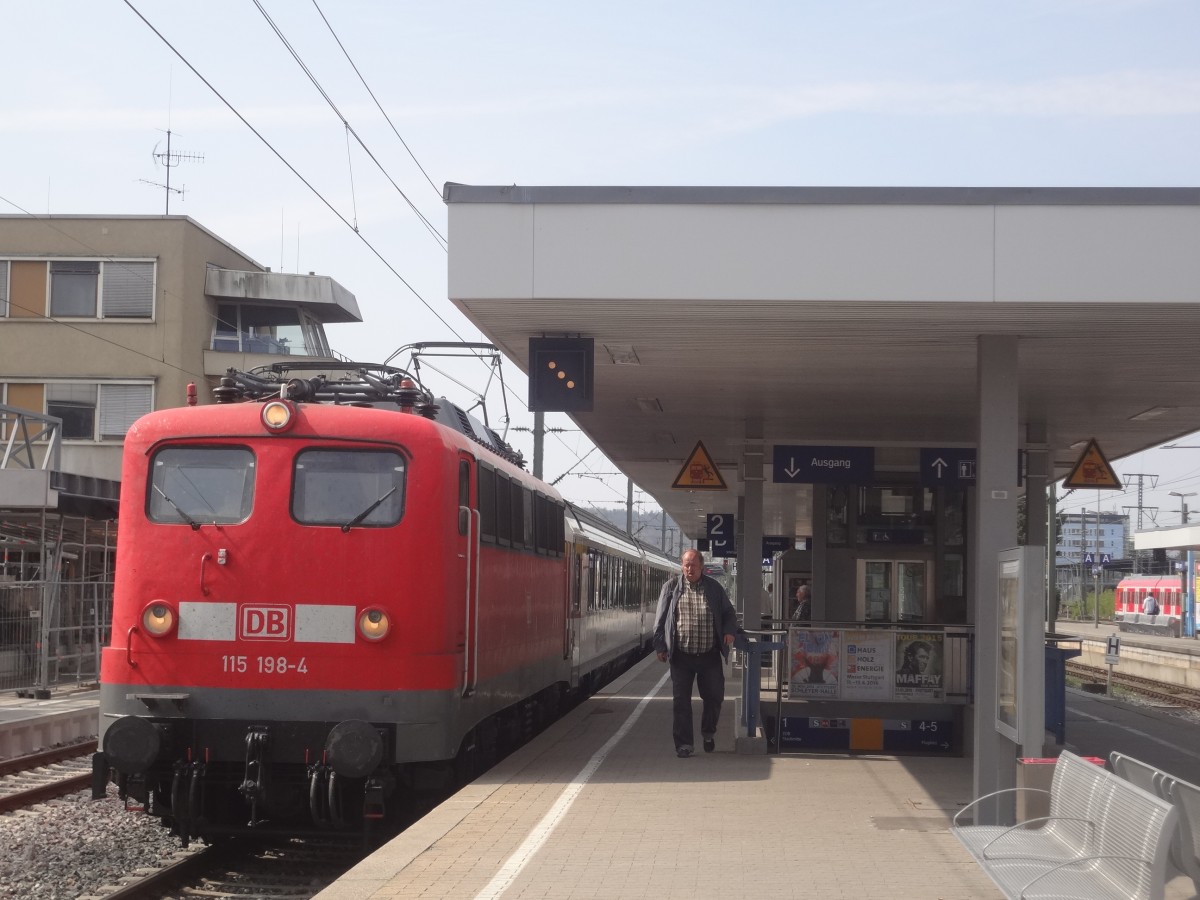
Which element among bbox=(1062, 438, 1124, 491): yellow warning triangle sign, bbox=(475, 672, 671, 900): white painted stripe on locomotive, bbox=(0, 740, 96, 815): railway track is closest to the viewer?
bbox=(475, 672, 671, 900): white painted stripe on locomotive

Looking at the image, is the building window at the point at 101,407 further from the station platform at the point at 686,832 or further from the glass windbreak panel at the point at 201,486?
the glass windbreak panel at the point at 201,486

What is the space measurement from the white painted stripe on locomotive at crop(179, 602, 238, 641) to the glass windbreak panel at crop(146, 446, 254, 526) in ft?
1.90

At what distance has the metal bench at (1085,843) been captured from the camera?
529 centimetres

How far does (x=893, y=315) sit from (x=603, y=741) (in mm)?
5547

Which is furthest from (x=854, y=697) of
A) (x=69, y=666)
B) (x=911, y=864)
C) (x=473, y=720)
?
(x=69, y=666)

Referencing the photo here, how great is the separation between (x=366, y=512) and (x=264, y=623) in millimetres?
969

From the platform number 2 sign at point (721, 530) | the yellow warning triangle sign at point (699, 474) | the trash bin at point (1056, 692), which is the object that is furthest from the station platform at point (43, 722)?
the platform number 2 sign at point (721, 530)

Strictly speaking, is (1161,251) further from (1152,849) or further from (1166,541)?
(1166,541)

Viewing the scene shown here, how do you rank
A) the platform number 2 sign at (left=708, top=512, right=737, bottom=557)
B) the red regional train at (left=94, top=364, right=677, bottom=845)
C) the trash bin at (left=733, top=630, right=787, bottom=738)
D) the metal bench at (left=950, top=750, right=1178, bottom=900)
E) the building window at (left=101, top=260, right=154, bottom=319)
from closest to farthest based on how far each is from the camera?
the metal bench at (left=950, top=750, right=1178, bottom=900), the red regional train at (left=94, top=364, right=677, bottom=845), the trash bin at (left=733, top=630, right=787, bottom=738), the platform number 2 sign at (left=708, top=512, right=737, bottom=557), the building window at (left=101, top=260, right=154, bottom=319)

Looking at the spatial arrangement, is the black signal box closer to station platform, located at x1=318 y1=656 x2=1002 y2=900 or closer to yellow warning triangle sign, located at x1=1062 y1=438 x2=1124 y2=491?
station platform, located at x1=318 y1=656 x2=1002 y2=900

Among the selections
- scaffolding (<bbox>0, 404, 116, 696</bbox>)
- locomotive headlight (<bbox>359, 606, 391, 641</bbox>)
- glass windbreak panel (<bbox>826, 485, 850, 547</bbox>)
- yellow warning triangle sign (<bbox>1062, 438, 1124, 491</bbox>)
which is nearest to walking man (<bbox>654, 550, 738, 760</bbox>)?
locomotive headlight (<bbox>359, 606, 391, 641</bbox>)

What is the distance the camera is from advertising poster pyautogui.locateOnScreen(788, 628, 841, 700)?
42.1 feet

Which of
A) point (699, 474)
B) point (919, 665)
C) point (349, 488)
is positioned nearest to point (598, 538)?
point (699, 474)

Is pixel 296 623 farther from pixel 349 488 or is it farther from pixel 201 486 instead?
pixel 201 486
